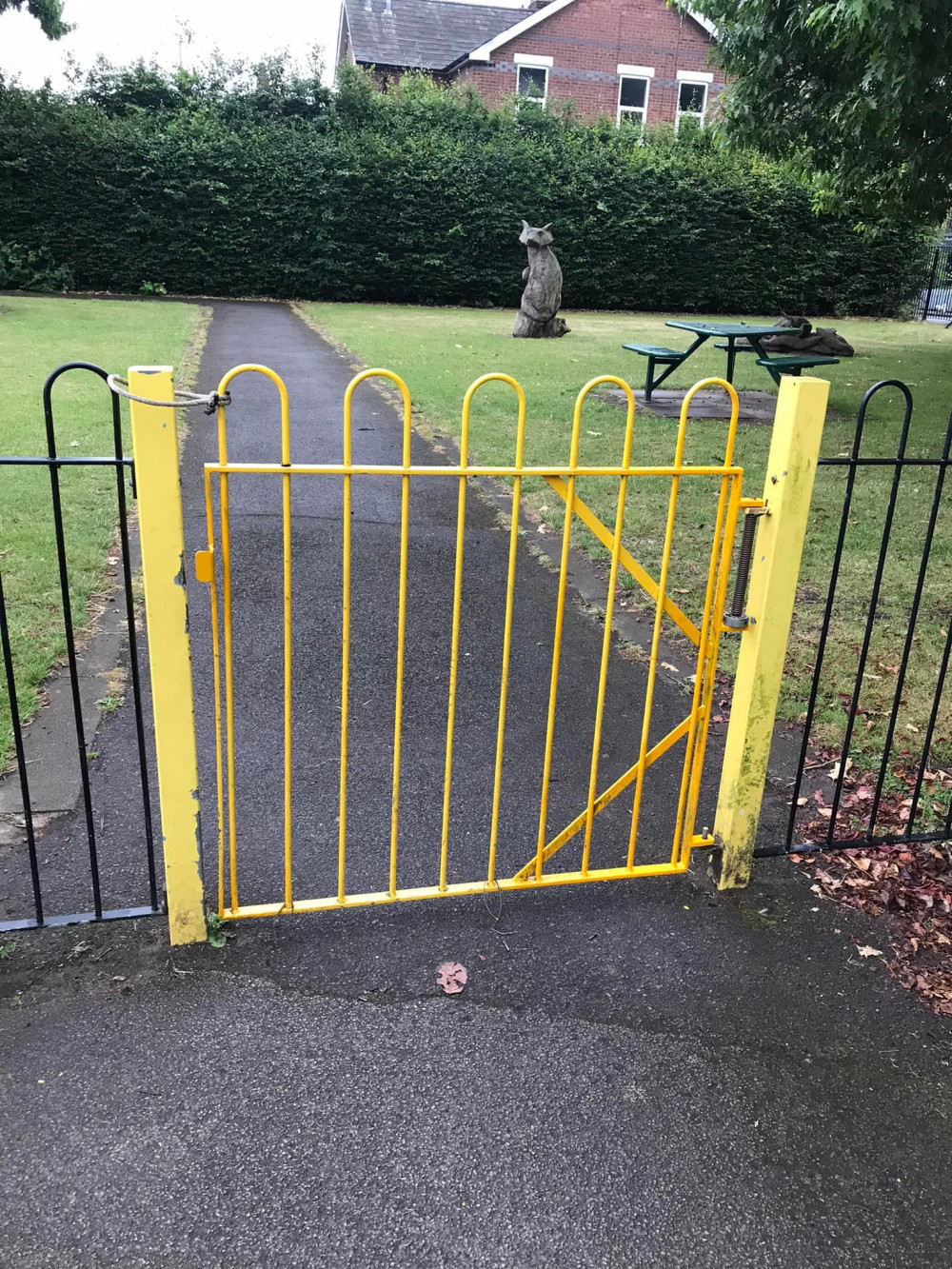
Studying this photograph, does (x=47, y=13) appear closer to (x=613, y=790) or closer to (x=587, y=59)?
(x=587, y=59)

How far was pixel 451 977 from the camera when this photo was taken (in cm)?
277

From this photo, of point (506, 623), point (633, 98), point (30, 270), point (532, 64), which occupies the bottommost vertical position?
point (506, 623)

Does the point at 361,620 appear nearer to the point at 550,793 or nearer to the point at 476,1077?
the point at 550,793

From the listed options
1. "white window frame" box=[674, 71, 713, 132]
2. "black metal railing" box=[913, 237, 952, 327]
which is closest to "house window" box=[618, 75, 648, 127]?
"white window frame" box=[674, 71, 713, 132]

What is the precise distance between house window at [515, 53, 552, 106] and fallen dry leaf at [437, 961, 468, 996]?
32.5 metres

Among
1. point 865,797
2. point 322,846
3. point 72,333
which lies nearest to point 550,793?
point 322,846

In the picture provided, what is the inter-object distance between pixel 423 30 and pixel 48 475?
106 feet

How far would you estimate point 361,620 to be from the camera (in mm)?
5312

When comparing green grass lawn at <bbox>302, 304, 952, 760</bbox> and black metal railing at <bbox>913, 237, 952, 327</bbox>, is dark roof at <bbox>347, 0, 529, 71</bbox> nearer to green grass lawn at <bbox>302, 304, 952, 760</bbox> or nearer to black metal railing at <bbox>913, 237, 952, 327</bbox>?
black metal railing at <bbox>913, 237, 952, 327</bbox>

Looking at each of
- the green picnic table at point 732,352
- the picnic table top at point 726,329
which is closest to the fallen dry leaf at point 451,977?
the green picnic table at point 732,352

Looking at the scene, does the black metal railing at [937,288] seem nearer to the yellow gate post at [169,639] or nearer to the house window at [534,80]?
the house window at [534,80]

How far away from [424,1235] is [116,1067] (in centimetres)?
88

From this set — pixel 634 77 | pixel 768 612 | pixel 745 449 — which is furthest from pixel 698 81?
pixel 768 612

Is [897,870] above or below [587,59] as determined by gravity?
below
